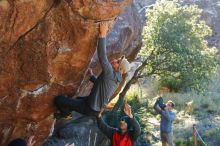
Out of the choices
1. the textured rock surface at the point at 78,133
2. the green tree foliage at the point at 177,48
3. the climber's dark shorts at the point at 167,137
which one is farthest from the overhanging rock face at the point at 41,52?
the green tree foliage at the point at 177,48

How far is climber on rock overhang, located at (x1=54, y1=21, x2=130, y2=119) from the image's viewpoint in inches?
298

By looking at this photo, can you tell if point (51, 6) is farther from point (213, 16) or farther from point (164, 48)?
point (213, 16)

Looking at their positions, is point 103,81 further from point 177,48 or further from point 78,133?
point 177,48

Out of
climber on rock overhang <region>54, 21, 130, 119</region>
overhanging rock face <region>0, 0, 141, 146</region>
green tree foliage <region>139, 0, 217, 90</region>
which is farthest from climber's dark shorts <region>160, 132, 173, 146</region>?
green tree foliage <region>139, 0, 217, 90</region>

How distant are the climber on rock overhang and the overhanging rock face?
1.43ft

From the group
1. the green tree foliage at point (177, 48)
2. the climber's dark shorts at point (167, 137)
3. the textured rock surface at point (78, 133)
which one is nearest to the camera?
the climber's dark shorts at point (167, 137)

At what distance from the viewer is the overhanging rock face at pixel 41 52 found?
767cm

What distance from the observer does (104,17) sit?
7875mm

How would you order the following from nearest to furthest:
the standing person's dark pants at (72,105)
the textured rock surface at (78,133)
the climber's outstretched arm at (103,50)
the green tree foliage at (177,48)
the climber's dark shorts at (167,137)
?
1. the climber's outstretched arm at (103,50)
2. the standing person's dark pants at (72,105)
3. the climber's dark shorts at (167,137)
4. the textured rock surface at (78,133)
5. the green tree foliage at (177,48)

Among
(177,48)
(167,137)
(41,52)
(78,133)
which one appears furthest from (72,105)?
(177,48)

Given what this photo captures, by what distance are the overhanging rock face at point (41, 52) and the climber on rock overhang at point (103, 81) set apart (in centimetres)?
44

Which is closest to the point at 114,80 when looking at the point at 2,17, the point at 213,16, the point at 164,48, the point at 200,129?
the point at 2,17

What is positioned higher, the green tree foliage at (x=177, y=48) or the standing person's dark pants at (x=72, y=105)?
the standing person's dark pants at (x=72, y=105)

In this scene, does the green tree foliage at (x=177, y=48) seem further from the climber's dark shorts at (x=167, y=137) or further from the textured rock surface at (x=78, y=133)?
Result: the climber's dark shorts at (x=167, y=137)
